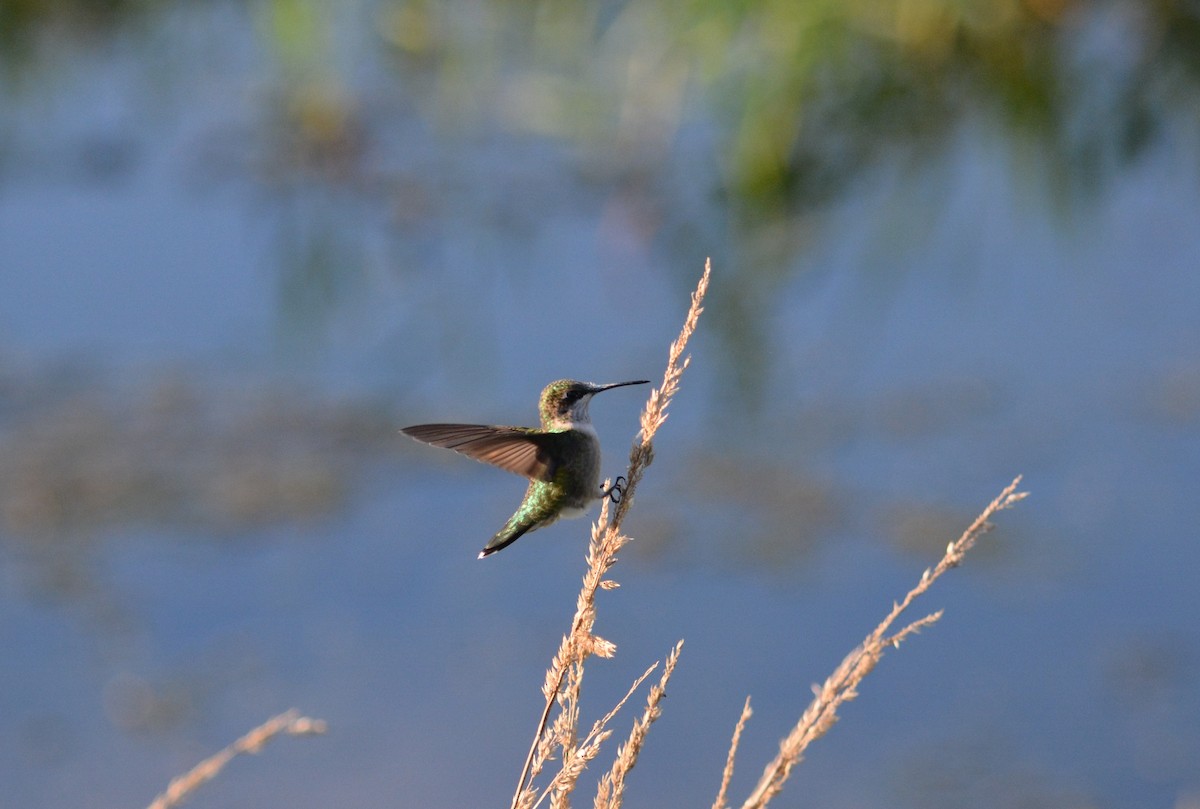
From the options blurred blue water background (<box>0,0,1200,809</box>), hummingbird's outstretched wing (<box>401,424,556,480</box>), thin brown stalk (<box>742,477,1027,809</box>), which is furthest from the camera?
blurred blue water background (<box>0,0,1200,809</box>)

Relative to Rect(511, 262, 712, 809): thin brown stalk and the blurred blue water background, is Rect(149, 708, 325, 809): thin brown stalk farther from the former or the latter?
the blurred blue water background

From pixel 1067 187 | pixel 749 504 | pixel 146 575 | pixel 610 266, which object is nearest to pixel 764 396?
pixel 749 504

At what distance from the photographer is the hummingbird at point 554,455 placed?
7.13 ft

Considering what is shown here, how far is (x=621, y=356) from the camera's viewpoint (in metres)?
6.82

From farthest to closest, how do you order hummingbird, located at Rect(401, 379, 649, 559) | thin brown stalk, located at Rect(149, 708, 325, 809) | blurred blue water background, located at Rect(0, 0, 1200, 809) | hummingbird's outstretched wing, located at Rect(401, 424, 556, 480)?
blurred blue water background, located at Rect(0, 0, 1200, 809) < hummingbird, located at Rect(401, 379, 649, 559) < hummingbird's outstretched wing, located at Rect(401, 424, 556, 480) < thin brown stalk, located at Rect(149, 708, 325, 809)

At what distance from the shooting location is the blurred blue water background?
5305mm

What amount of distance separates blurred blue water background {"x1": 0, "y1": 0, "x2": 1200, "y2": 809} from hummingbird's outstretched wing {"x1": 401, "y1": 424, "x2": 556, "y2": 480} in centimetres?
276

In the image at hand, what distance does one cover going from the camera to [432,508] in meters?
6.19

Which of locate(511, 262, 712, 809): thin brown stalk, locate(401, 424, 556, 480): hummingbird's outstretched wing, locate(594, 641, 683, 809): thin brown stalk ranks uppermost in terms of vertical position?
locate(401, 424, 556, 480): hummingbird's outstretched wing

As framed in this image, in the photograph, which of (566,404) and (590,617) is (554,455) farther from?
(590,617)

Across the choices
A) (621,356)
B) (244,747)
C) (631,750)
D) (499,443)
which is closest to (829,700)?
(631,750)

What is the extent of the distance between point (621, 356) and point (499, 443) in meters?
4.67

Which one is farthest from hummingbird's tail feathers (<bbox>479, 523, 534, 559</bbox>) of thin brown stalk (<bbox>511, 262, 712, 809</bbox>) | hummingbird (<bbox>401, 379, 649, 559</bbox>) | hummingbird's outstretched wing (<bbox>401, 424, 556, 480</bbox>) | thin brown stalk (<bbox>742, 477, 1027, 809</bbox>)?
thin brown stalk (<bbox>742, 477, 1027, 809</bbox>)

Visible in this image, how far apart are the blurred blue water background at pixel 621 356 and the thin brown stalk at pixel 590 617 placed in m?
3.19
